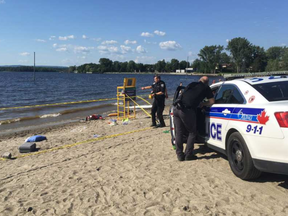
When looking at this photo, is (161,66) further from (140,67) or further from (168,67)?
(140,67)

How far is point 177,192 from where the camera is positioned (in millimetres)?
4094

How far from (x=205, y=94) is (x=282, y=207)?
2.46m

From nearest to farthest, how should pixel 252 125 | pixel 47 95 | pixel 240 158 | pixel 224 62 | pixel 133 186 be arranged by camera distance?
1. pixel 252 125
2. pixel 240 158
3. pixel 133 186
4. pixel 47 95
5. pixel 224 62

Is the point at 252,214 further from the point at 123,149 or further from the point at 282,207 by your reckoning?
the point at 123,149

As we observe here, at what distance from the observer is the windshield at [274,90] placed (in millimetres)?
4016

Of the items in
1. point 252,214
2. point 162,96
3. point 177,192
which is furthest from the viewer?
point 162,96

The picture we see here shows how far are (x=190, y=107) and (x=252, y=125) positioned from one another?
1593 millimetres

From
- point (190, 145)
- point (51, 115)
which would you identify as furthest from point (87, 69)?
point (190, 145)

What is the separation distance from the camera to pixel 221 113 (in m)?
4.75

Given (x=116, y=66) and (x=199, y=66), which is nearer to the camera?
(x=199, y=66)

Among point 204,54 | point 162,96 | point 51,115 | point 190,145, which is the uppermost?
point 204,54

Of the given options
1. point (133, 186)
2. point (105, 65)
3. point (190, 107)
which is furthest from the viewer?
point (105, 65)

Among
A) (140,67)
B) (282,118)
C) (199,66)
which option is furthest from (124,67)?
(282,118)

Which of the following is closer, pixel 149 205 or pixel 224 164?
pixel 149 205
